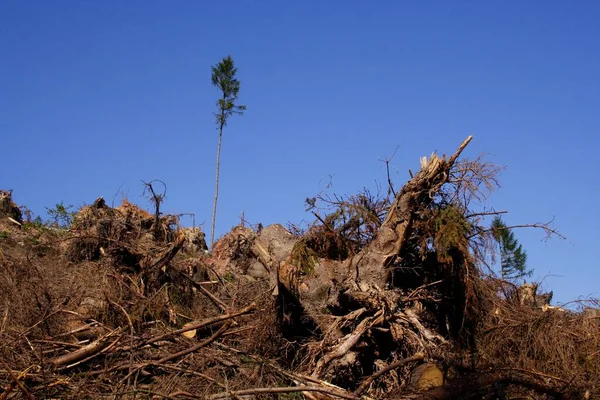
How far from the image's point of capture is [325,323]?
10023mm

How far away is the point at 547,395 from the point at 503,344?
191cm

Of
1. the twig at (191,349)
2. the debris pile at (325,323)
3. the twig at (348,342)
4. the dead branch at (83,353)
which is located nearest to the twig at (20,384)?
the debris pile at (325,323)

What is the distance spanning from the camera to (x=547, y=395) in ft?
26.7

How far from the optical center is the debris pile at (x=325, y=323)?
332 inches

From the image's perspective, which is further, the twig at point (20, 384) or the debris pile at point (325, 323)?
the debris pile at point (325, 323)

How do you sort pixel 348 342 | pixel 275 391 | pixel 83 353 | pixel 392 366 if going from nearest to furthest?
1. pixel 275 391
2. pixel 83 353
3. pixel 392 366
4. pixel 348 342

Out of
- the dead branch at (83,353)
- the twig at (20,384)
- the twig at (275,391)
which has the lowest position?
the twig at (275,391)

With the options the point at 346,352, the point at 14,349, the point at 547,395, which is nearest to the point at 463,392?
the point at 547,395

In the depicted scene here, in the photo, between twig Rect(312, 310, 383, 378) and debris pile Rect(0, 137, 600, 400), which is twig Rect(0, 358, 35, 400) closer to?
debris pile Rect(0, 137, 600, 400)

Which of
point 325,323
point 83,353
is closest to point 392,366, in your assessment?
point 325,323

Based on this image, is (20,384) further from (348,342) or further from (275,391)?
(348,342)

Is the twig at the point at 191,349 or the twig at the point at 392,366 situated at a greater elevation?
the twig at the point at 191,349

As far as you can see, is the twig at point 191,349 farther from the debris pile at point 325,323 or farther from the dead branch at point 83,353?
the dead branch at point 83,353

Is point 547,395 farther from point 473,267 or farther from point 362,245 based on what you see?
point 362,245
